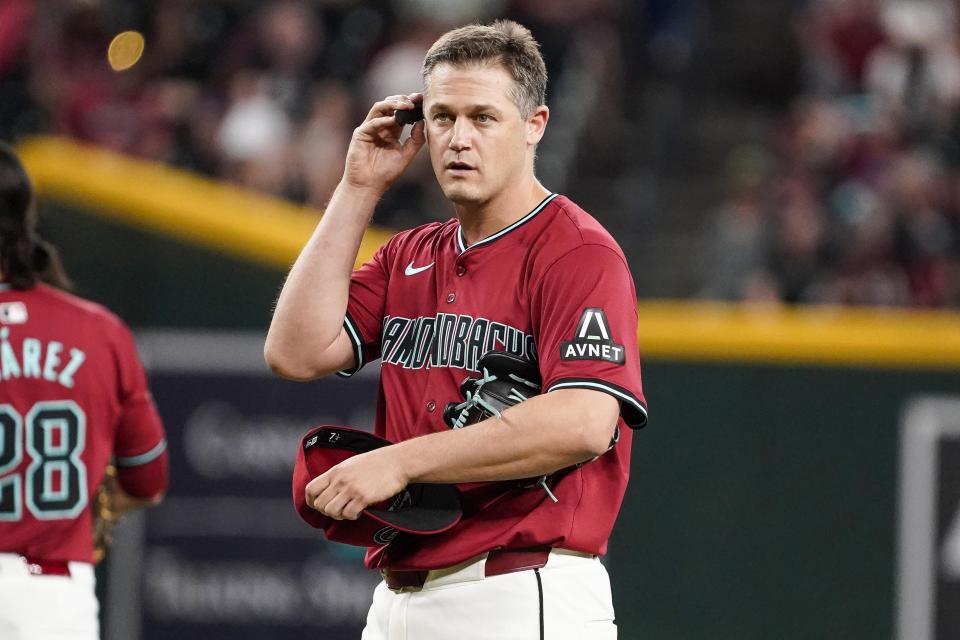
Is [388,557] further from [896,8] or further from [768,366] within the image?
[896,8]

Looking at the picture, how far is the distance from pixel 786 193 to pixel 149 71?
4.22m

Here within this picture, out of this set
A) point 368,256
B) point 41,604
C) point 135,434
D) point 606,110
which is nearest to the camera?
point 41,604

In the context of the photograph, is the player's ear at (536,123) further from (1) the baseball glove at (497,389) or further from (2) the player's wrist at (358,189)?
(1) the baseball glove at (497,389)

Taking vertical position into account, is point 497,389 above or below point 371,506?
above

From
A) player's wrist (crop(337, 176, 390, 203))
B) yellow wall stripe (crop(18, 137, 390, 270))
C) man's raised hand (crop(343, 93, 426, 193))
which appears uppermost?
yellow wall stripe (crop(18, 137, 390, 270))

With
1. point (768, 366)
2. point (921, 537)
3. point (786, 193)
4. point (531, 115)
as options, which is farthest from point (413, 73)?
point (531, 115)

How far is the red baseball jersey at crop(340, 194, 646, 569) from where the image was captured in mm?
3248

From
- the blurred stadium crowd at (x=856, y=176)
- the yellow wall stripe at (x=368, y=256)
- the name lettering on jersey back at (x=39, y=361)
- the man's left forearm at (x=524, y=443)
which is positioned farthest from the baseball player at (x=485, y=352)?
the blurred stadium crowd at (x=856, y=176)

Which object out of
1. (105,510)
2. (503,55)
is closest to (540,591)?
(503,55)

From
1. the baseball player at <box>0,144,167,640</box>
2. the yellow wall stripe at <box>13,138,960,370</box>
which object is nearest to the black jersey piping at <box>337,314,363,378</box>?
the baseball player at <box>0,144,167,640</box>

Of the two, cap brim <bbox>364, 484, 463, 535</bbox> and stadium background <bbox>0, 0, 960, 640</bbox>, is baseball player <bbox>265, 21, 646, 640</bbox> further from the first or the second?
stadium background <bbox>0, 0, 960, 640</bbox>

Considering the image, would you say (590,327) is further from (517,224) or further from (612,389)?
(517,224)

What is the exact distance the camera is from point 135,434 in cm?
465

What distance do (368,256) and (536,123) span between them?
4.06m
